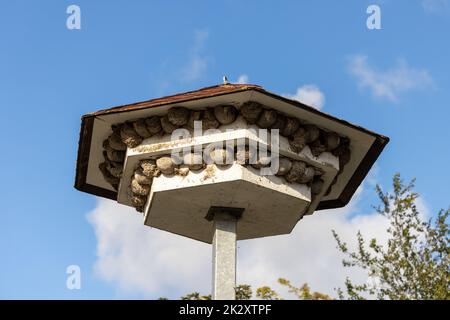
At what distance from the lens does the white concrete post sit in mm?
8758

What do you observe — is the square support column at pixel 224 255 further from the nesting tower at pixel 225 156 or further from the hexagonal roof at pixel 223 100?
the hexagonal roof at pixel 223 100

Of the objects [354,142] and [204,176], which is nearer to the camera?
[204,176]

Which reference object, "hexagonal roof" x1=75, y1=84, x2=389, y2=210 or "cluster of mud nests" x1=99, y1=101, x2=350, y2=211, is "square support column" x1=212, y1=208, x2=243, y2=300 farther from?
"hexagonal roof" x1=75, y1=84, x2=389, y2=210

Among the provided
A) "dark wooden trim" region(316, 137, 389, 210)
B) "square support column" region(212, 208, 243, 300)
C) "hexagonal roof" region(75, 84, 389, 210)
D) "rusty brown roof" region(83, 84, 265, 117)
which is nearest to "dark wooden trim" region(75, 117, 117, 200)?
"hexagonal roof" region(75, 84, 389, 210)

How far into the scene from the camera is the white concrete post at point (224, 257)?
8.76 metres

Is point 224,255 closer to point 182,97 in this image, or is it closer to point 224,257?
point 224,257

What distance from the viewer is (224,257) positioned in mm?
8984

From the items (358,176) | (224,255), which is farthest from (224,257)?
(358,176)

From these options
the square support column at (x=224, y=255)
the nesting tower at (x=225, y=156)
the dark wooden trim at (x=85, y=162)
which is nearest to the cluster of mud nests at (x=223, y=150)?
the nesting tower at (x=225, y=156)
